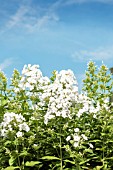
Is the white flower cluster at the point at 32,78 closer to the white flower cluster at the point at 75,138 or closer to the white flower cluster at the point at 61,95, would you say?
the white flower cluster at the point at 61,95

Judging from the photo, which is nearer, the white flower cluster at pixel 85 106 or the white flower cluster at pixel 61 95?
the white flower cluster at pixel 61 95

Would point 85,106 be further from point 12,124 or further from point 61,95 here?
point 12,124

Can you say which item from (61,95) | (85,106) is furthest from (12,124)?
(85,106)

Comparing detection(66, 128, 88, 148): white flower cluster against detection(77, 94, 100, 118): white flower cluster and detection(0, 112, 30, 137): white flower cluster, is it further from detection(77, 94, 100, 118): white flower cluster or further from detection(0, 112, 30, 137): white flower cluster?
detection(0, 112, 30, 137): white flower cluster

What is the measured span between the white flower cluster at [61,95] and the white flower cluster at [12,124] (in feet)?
1.19

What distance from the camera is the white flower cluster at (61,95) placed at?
5.79 m

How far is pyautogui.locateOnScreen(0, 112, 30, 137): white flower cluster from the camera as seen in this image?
18.7 feet

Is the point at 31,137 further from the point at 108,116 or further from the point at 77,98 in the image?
the point at 108,116

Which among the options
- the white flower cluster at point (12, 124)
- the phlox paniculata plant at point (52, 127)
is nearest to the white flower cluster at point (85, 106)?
the phlox paniculata plant at point (52, 127)

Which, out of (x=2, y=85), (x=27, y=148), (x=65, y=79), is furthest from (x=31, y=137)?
(x=2, y=85)

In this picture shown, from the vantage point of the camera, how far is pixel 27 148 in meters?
6.05

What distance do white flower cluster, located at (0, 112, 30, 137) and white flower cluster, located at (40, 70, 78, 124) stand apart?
1.19 feet

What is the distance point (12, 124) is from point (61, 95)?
33.5 inches

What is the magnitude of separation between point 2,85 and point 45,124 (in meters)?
1.30
